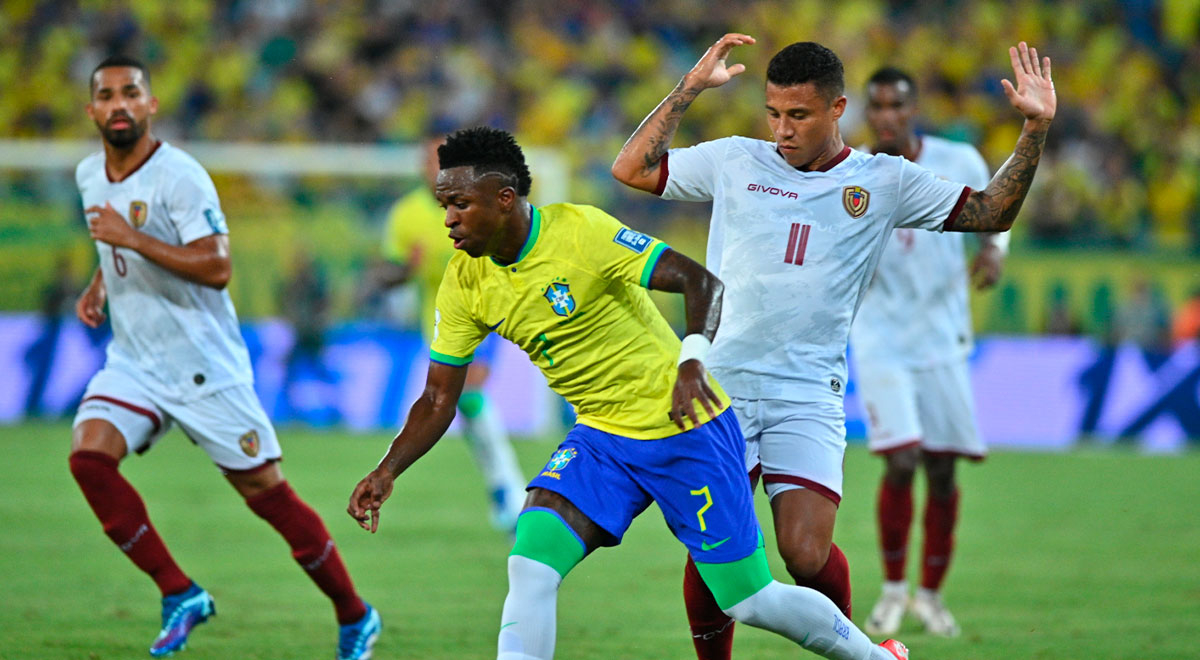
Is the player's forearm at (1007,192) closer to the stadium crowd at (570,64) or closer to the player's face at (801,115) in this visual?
the player's face at (801,115)

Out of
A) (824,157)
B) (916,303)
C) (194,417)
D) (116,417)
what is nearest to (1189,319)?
(916,303)

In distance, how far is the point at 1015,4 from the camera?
21844 millimetres

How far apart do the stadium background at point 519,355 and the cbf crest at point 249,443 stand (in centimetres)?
84

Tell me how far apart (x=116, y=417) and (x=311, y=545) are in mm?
985

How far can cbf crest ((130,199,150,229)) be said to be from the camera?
6.41 m

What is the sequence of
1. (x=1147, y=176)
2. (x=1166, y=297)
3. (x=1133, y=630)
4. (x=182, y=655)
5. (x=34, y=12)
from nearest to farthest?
(x=182, y=655), (x=1133, y=630), (x=1166, y=297), (x=1147, y=176), (x=34, y=12)

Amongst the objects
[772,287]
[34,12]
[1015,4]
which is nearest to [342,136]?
[34,12]

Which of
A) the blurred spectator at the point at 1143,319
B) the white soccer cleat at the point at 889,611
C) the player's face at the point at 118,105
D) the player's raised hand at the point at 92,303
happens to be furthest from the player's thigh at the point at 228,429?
the blurred spectator at the point at 1143,319

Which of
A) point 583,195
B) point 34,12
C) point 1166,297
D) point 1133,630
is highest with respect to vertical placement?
point 34,12

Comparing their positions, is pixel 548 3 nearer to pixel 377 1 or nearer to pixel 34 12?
pixel 377 1

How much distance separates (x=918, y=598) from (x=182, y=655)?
3413mm

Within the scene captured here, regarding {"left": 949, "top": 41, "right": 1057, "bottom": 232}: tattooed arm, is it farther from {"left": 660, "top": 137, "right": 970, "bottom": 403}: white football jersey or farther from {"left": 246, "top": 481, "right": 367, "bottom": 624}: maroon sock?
{"left": 246, "top": 481, "right": 367, "bottom": 624}: maroon sock

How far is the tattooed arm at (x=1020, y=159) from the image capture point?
16.5 ft

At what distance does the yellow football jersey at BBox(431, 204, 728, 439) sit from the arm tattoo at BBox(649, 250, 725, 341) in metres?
0.05
